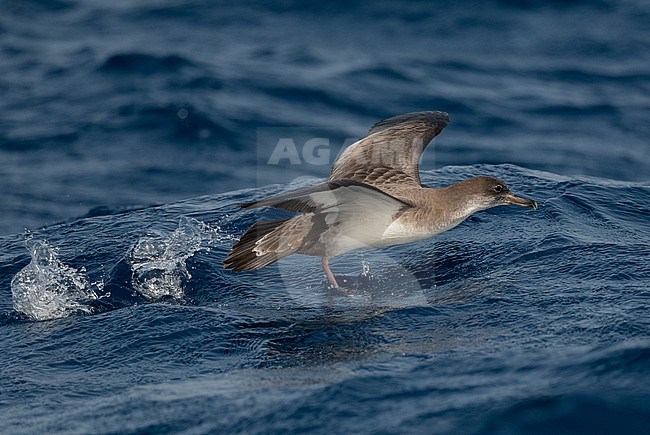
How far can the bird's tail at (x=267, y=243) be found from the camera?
7.77 metres

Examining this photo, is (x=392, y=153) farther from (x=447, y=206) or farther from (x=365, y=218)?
(x=365, y=218)

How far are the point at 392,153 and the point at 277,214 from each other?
1.63 meters

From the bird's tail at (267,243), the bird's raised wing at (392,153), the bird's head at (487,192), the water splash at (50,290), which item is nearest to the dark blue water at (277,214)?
the water splash at (50,290)

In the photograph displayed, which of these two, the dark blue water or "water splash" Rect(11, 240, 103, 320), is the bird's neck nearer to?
the dark blue water

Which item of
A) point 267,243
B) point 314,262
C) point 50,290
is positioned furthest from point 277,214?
point 50,290

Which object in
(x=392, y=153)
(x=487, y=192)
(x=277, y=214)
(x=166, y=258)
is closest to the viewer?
(x=487, y=192)

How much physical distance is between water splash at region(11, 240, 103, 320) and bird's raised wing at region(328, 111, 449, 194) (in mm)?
2477

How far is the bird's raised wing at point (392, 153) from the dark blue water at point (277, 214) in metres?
0.83

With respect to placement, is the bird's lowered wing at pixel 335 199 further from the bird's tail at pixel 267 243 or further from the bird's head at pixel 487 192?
the bird's head at pixel 487 192

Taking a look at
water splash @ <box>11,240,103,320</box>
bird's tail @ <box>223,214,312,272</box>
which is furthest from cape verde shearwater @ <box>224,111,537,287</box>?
water splash @ <box>11,240,103,320</box>

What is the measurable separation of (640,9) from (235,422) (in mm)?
12781

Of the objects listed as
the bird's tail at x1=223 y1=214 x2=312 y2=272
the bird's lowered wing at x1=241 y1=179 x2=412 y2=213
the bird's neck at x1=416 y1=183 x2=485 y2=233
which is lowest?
the bird's tail at x1=223 y1=214 x2=312 y2=272

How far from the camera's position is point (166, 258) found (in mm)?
8445

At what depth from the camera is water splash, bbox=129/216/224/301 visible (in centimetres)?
808
